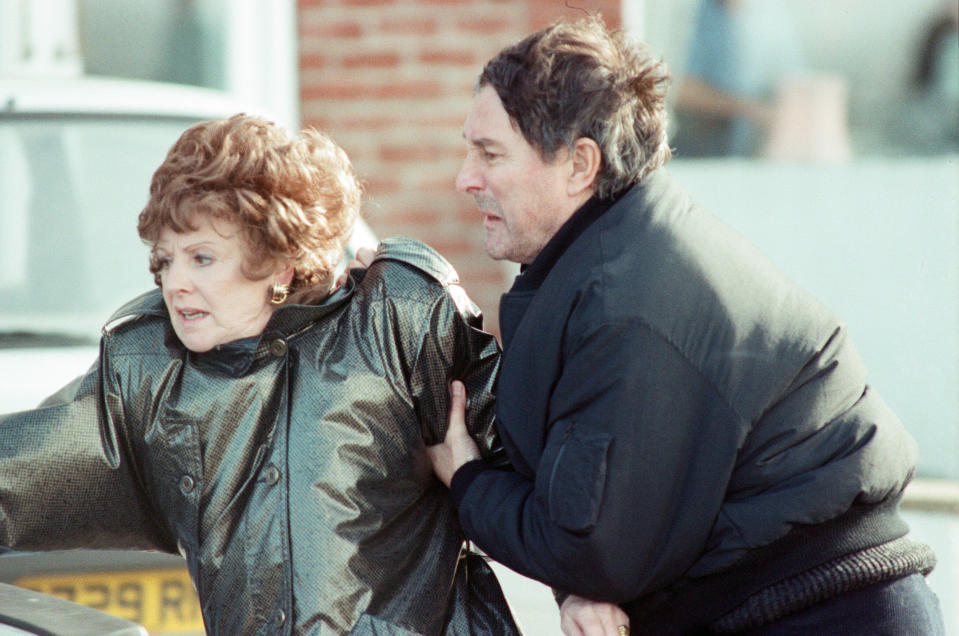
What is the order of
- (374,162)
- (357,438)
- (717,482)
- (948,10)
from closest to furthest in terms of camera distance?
(717,482) → (357,438) → (948,10) → (374,162)

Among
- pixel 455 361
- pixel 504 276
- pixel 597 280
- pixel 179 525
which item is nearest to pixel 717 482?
pixel 597 280

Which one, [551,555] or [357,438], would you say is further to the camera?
[357,438]

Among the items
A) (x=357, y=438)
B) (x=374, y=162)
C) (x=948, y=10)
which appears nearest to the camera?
(x=357, y=438)

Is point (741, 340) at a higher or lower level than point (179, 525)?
higher

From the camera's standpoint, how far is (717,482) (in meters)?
2.00

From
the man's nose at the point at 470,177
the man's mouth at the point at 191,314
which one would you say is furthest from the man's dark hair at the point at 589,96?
the man's mouth at the point at 191,314

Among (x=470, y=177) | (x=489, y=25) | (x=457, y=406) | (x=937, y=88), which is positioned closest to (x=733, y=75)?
(x=937, y=88)

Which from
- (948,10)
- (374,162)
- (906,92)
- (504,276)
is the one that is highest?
(948,10)

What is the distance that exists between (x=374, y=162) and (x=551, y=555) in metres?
4.72

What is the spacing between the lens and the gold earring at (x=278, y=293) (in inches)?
87.9

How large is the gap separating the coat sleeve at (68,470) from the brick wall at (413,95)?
13.8 feet

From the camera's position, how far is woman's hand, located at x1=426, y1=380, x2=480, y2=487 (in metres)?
2.22

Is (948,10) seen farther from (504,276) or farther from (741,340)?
(741,340)

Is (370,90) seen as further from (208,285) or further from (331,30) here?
(208,285)
